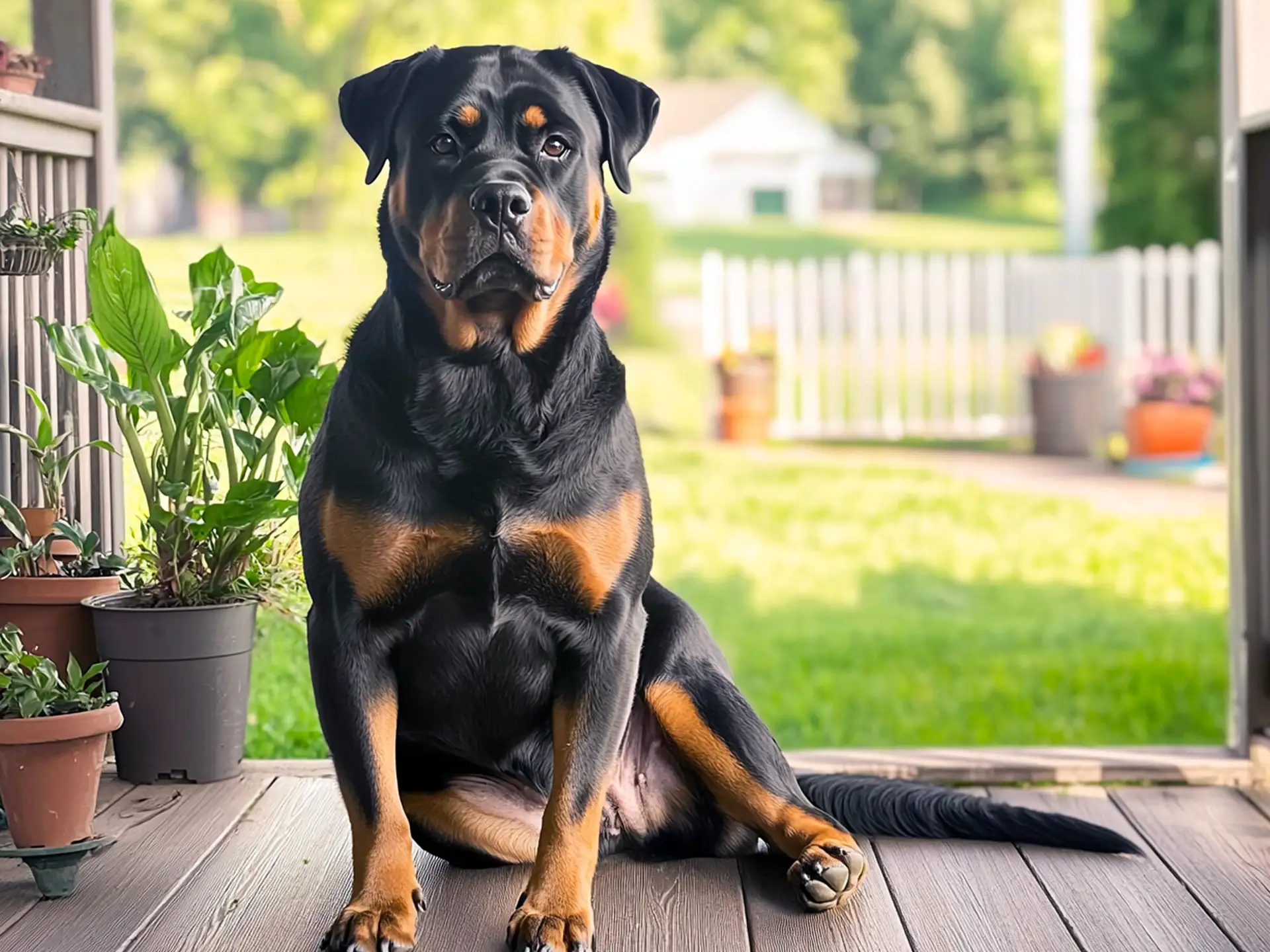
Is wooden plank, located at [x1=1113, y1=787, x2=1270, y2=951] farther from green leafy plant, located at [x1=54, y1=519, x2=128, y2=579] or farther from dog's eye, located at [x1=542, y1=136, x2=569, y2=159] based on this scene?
green leafy plant, located at [x1=54, y1=519, x2=128, y2=579]

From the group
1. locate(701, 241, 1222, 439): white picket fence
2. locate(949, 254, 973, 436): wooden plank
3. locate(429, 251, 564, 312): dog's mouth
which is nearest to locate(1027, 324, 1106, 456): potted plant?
locate(701, 241, 1222, 439): white picket fence

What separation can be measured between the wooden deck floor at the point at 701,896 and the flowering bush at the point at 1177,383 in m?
6.16

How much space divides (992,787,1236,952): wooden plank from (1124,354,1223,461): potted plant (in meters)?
6.24

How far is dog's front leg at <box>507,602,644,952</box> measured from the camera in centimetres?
207

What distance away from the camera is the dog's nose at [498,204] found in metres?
1.96

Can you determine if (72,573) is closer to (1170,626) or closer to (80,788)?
(80,788)

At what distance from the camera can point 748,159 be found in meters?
23.1

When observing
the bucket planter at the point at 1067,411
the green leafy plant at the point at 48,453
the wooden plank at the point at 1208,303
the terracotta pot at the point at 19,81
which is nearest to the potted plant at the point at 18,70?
the terracotta pot at the point at 19,81

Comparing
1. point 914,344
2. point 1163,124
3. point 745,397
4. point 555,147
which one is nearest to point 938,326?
point 914,344

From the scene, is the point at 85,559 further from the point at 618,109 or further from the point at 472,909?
the point at 618,109

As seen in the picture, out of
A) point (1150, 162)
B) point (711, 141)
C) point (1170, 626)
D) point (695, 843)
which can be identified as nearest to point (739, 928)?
point (695, 843)

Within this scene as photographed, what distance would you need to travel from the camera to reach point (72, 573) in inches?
112

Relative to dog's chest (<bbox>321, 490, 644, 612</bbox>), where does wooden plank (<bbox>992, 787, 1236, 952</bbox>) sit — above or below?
below

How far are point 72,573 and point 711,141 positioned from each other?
64.0ft
